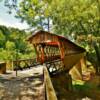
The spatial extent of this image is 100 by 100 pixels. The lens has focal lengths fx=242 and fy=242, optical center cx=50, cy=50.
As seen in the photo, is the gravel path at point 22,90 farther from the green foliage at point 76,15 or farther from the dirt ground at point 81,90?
the green foliage at point 76,15

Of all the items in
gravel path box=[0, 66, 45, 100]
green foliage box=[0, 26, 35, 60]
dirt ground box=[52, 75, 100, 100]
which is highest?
green foliage box=[0, 26, 35, 60]

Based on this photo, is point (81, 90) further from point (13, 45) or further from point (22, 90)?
point (13, 45)

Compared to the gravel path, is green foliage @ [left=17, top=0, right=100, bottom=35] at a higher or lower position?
higher

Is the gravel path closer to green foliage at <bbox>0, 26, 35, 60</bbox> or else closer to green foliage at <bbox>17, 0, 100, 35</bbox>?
green foliage at <bbox>17, 0, 100, 35</bbox>

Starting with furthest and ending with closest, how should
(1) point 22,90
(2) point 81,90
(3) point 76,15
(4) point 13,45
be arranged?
(4) point 13,45
(2) point 81,90
(3) point 76,15
(1) point 22,90

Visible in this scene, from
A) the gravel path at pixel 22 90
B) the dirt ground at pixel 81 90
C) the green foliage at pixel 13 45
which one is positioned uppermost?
the green foliage at pixel 13 45

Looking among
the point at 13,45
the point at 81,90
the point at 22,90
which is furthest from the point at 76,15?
the point at 13,45

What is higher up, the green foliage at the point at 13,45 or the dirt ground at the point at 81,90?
the green foliage at the point at 13,45

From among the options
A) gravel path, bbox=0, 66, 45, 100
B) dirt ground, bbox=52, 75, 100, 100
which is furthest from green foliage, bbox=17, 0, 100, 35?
gravel path, bbox=0, 66, 45, 100

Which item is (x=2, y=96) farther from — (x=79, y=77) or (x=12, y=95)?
(x=79, y=77)

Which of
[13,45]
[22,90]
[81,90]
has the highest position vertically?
[13,45]

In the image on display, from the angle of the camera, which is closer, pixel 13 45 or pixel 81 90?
pixel 81 90

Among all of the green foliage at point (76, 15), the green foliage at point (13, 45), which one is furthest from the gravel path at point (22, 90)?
the green foliage at point (13, 45)

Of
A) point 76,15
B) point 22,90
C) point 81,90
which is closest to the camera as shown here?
point 22,90
